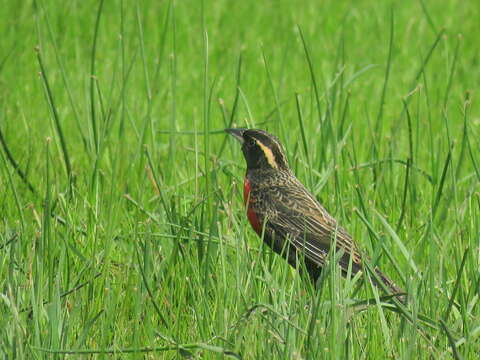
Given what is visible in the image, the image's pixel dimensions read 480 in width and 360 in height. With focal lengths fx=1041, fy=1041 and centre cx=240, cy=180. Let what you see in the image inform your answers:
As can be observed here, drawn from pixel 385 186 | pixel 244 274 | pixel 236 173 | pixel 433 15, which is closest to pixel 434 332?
pixel 244 274

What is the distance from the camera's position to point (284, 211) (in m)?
5.14

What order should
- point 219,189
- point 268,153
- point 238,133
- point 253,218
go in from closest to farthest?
point 219,189 → point 253,218 → point 268,153 → point 238,133

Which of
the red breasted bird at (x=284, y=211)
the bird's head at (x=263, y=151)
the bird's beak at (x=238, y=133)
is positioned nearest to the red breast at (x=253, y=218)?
the red breasted bird at (x=284, y=211)

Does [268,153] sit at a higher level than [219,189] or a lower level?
higher

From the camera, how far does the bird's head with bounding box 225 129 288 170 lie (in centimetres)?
534

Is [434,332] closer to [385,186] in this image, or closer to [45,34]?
[385,186]

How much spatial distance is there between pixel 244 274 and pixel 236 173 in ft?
6.30

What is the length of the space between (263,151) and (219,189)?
47cm

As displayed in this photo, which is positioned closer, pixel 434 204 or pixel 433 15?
pixel 434 204

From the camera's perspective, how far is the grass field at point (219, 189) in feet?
13.1

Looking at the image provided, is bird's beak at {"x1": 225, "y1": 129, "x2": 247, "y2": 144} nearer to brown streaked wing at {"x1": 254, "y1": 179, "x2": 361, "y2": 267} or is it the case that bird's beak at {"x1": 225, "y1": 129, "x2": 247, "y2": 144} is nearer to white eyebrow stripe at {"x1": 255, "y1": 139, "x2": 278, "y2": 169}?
white eyebrow stripe at {"x1": 255, "y1": 139, "x2": 278, "y2": 169}

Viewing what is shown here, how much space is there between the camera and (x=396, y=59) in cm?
926

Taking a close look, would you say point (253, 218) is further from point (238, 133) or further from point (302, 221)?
point (238, 133)

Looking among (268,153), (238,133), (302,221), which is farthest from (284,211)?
(238,133)
